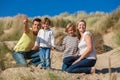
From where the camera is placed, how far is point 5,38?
16.9 metres

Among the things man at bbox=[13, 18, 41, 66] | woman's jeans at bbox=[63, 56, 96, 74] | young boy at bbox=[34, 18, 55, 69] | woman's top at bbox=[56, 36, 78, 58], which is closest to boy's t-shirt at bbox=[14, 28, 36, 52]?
man at bbox=[13, 18, 41, 66]

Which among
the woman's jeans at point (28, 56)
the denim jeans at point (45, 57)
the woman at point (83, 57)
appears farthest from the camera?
the woman's jeans at point (28, 56)

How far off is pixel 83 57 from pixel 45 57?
0.90 m

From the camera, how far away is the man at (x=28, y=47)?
26.7 feet

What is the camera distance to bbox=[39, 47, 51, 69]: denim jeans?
7.78 meters

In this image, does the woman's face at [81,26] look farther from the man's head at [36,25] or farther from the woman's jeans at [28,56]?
the woman's jeans at [28,56]

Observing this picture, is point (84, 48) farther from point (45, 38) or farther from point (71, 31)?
point (45, 38)

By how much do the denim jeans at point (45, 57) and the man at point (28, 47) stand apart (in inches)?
14.6

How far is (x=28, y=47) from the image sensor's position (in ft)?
27.0

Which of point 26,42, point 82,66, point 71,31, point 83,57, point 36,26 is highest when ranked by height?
point 36,26

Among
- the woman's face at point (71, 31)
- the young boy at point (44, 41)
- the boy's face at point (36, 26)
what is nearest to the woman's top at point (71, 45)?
the woman's face at point (71, 31)

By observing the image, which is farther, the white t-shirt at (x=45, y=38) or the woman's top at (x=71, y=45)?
the white t-shirt at (x=45, y=38)

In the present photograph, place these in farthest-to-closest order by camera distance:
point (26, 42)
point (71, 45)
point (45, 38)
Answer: point (26, 42) → point (45, 38) → point (71, 45)

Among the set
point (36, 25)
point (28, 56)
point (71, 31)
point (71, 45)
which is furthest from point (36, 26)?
point (71, 45)
